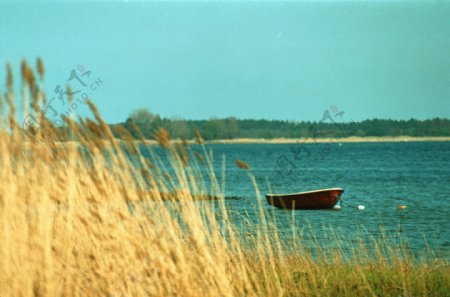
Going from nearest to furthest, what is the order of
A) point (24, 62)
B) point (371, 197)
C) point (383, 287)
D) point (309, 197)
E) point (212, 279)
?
point (24, 62), point (212, 279), point (383, 287), point (309, 197), point (371, 197)

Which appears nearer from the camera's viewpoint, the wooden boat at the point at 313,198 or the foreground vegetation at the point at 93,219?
the foreground vegetation at the point at 93,219

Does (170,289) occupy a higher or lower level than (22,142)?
lower

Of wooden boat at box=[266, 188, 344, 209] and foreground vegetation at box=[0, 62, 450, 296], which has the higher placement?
foreground vegetation at box=[0, 62, 450, 296]

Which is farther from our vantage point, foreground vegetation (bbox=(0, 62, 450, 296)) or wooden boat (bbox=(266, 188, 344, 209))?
wooden boat (bbox=(266, 188, 344, 209))

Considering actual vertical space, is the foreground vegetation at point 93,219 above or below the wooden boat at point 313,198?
above

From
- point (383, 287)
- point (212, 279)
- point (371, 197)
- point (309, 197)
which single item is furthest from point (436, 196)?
point (212, 279)

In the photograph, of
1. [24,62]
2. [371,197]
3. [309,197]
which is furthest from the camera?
[371,197]

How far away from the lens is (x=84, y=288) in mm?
4570

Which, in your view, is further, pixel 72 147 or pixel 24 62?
pixel 72 147

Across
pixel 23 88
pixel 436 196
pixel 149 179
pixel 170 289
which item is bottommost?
pixel 436 196

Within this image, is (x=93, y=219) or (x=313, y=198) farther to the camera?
(x=313, y=198)

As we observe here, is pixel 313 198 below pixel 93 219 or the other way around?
below

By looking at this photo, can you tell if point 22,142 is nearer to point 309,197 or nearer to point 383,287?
point 383,287

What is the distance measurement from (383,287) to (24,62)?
4321 millimetres
